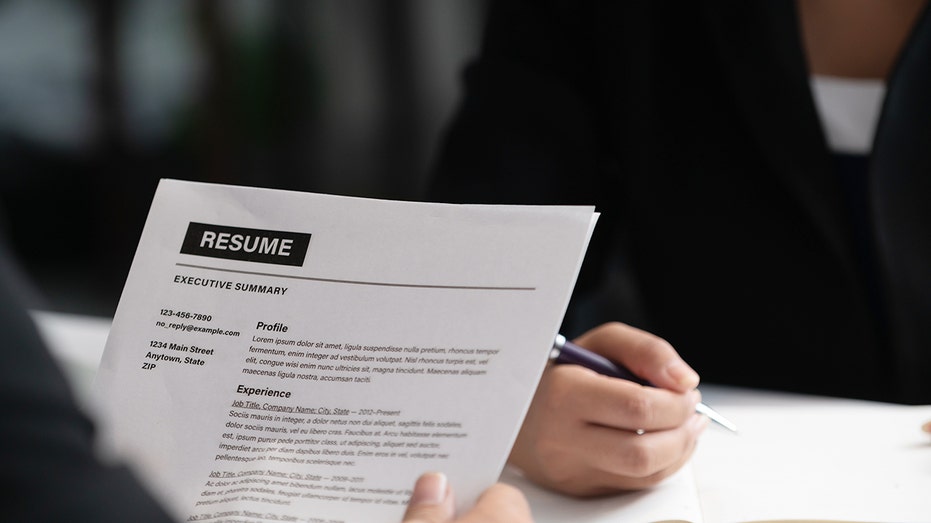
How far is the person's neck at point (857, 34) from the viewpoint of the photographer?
0.83m

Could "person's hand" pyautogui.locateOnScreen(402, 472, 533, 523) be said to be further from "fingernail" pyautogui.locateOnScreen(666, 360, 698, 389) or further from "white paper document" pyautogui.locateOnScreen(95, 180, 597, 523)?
"fingernail" pyautogui.locateOnScreen(666, 360, 698, 389)

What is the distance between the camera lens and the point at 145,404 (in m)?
0.41

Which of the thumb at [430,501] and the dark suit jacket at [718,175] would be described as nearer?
the thumb at [430,501]

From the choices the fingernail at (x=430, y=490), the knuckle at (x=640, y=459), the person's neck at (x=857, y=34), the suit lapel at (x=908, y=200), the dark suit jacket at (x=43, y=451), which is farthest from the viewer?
the person's neck at (x=857, y=34)

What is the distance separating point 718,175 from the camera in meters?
0.85

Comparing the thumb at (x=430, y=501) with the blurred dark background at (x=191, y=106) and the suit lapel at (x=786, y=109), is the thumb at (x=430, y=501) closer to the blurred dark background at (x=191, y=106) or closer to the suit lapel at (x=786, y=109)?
the suit lapel at (x=786, y=109)

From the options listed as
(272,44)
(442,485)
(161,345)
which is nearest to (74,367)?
(161,345)

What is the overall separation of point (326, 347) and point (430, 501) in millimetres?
92

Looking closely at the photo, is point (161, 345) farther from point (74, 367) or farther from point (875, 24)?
point (875, 24)

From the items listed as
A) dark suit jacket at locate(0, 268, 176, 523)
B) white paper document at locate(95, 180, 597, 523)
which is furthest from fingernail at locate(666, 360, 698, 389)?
dark suit jacket at locate(0, 268, 176, 523)

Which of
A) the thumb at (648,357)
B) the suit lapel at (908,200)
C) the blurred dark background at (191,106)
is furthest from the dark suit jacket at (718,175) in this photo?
the blurred dark background at (191,106)

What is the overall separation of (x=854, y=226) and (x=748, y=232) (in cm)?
9

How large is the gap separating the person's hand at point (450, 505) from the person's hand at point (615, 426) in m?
0.11

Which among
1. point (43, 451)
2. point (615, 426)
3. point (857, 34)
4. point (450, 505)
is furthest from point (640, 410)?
point (857, 34)
